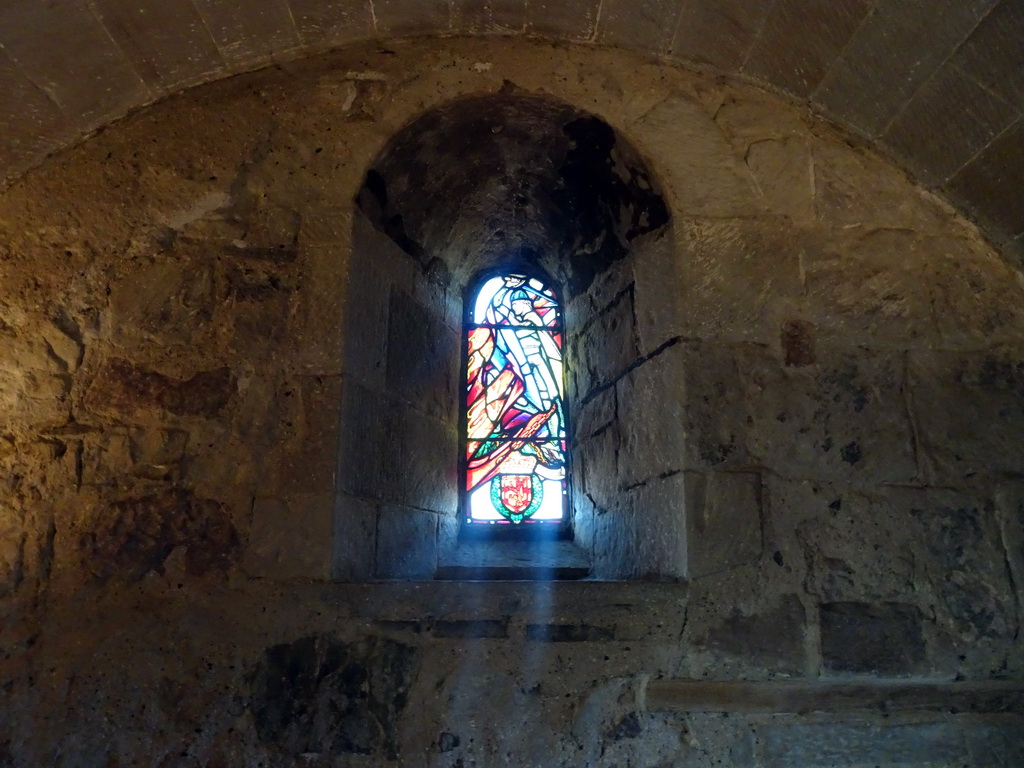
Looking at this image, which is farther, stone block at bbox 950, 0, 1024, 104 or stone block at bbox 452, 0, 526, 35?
stone block at bbox 452, 0, 526, 35

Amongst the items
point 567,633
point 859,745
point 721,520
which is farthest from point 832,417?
point 567,633

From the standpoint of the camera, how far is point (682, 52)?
2.35 metres

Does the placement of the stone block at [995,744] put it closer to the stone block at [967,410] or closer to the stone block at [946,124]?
the stone block at [967,410]

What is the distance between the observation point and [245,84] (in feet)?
7.78

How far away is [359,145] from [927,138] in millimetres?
1586

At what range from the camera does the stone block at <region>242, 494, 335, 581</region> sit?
1.99 meters

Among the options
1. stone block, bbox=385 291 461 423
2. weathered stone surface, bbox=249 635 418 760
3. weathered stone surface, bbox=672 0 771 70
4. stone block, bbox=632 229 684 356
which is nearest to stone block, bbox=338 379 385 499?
stone block, bbox=385 291 461 423

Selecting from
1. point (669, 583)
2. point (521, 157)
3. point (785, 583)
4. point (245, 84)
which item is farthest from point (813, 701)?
point (245, 84)

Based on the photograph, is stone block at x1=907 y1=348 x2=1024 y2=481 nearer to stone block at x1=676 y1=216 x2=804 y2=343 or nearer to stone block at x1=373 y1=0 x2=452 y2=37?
stone block at x1=676 y1=216 x2=804 y2=343

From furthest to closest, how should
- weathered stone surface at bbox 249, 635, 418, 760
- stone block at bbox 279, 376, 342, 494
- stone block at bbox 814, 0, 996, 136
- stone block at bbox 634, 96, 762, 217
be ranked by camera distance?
stone block at bbox 634, 96, 762, 217 < stone block at bbox 279, 376, 342, 494 < stone block at bbox 814, 0, 996, 136 < weathered stone surface at bbox 249, 635, 418, 760

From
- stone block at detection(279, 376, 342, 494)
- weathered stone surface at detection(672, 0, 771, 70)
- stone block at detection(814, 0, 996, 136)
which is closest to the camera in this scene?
stone block at detection(814, 0, 996, 136)

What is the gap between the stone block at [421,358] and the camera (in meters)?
2.44

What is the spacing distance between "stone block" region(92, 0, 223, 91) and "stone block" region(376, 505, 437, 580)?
1333 millimetres

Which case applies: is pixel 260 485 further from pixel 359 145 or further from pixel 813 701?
pixel 813 701
